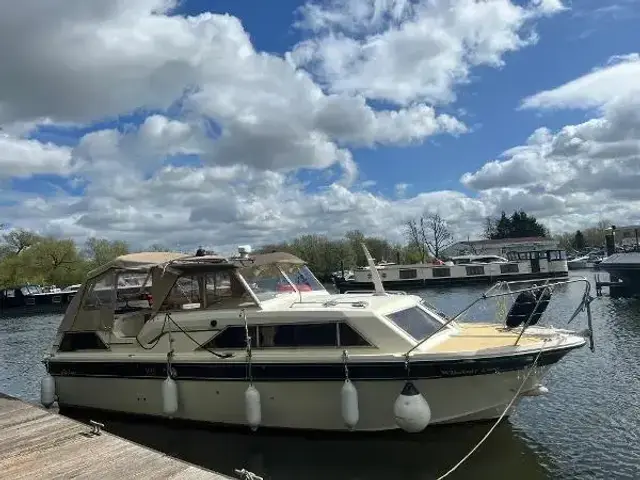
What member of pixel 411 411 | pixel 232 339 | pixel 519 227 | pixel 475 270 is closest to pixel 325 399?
pixel 411 411

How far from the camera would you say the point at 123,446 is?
7406 mm

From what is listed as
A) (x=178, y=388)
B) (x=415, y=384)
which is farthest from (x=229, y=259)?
(x=415, y=384)

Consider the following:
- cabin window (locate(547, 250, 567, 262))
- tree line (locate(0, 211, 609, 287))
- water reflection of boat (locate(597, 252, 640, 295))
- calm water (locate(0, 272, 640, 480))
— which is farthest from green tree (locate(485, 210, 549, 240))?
calm water (locate(0, 272, 640, 480))

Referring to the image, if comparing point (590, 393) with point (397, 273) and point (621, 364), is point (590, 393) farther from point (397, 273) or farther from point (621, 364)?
point (397, 273)

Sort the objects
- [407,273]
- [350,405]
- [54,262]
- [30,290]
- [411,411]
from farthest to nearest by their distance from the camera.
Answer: [54,262] < [30,290] < [407,273] < [350,405] < [411,411]

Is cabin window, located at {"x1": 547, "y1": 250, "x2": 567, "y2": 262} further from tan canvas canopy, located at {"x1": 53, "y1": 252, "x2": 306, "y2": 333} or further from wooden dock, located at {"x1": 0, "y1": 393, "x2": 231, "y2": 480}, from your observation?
wooden dock, located at {"x1": 0, "y1": 393, "x2": 231, "y2": 480}

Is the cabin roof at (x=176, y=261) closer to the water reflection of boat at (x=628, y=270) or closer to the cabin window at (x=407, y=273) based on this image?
the water reflection of boat at (x=628, y=270)

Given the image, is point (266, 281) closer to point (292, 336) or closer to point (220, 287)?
point (220, 287)

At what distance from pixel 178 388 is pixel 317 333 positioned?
311cm

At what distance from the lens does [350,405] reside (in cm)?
907

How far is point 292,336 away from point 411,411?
2576 mm

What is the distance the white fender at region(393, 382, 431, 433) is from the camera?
8.60 m

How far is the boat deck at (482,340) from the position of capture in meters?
9.35

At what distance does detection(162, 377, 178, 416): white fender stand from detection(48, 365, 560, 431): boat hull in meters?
0.18
